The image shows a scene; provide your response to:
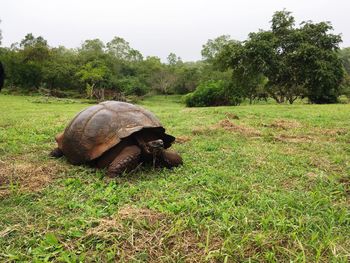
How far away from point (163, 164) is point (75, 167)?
3.81 feet

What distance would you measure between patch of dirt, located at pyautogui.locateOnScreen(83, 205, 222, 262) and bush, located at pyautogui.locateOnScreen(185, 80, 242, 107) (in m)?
Result: 19.4

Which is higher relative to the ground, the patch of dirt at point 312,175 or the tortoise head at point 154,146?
the tortoise head at point 154,146

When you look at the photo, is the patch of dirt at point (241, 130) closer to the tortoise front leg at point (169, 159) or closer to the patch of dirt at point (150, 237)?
the tortoise front leg at point (169, 159)

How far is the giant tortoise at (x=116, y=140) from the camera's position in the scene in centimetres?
391

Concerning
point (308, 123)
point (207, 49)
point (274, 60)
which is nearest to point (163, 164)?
point (308, 123)

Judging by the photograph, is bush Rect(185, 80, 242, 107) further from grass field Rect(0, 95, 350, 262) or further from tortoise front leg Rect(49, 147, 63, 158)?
tortoise front leg Rect(49, 147, 63, 158)

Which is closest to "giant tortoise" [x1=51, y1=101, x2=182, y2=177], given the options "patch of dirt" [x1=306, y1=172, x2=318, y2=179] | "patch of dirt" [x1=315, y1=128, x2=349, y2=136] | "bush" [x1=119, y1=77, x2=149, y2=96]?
"patch of dirt" [x1=306, y1=172, x2=318, y2=179]

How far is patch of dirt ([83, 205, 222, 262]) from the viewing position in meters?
2.29


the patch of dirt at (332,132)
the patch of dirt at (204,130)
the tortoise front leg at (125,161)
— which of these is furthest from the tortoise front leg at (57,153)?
the patch of dirt at (332,132)

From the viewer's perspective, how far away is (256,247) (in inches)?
92.5

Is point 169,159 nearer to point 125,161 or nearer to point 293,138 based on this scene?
point 125,161

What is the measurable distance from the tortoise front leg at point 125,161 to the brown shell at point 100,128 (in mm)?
172

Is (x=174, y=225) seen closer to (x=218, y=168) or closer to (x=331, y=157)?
(x=218, y=168)

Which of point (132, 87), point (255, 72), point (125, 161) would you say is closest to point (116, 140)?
point (125, 161)
